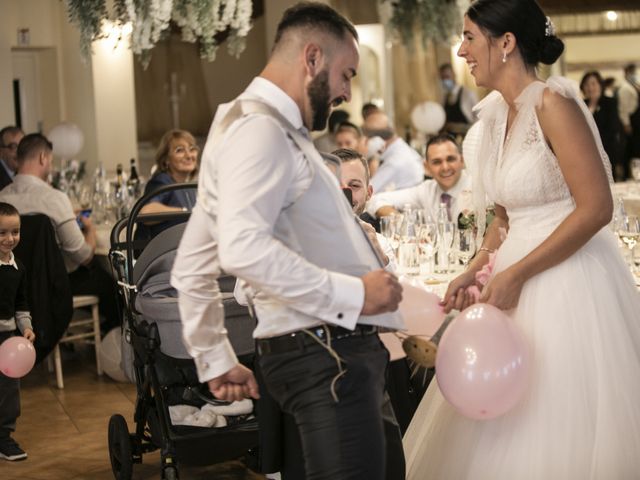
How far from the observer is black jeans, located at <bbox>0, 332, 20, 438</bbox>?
462cm

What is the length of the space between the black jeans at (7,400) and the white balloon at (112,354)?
1425mm

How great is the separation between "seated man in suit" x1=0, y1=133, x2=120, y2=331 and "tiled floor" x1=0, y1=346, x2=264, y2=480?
536mm

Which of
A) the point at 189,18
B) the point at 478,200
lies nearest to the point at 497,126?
the point at 478,200

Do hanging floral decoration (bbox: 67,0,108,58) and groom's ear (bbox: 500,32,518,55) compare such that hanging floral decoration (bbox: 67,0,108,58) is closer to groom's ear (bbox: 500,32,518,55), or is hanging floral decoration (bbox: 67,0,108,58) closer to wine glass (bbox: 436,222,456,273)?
wine glass (bbox: 436,222,456,273)

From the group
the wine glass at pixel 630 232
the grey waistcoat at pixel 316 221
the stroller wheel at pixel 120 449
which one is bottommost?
the stroller wheel at pixel 120 449

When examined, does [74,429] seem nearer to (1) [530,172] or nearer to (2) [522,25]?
(1) [530,172]

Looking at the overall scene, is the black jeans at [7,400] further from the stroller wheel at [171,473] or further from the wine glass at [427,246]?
the wine glass at [427,246]

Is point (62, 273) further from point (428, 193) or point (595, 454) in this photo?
point (595, 454)

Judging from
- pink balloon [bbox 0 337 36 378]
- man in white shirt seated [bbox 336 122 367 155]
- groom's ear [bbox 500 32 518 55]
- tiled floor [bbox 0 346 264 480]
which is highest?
groom's ear [bbox 500 32 518 55]

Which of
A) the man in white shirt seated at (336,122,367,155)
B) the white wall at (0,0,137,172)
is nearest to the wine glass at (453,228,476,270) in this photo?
the man in white shirt seated at (336,122,367,155)

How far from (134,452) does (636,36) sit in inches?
521

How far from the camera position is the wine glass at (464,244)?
14.2 ft

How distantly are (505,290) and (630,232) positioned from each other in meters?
1.32

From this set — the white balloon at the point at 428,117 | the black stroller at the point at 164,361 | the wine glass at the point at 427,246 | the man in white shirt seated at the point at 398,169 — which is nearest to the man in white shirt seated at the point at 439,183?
the wine glass at the point at 427,246
